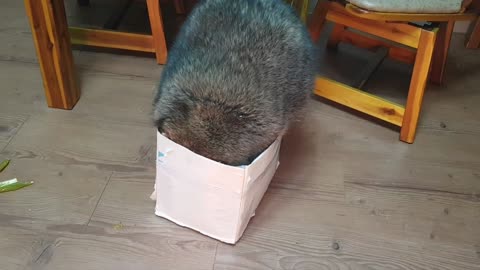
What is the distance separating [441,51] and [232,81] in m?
1.04

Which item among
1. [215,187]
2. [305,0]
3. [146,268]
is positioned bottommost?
[146,268]

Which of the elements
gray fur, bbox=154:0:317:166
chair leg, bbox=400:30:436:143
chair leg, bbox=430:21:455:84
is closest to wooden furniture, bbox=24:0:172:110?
gray fur, bbox=154:0:317:166

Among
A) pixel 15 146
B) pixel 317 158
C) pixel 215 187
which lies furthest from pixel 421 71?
pixel 15 146

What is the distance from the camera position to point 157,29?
1669 mm

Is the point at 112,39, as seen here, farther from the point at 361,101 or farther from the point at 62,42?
the point at 361,101

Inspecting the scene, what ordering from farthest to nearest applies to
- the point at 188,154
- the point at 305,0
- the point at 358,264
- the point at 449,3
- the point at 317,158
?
1. the point at 305,0
2. the point at 317,158
3. the point at 449,3
4. the point at 358,264
5. the point at 188,154

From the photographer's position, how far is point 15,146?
4.53 feet

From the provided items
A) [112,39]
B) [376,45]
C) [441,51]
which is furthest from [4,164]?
[441,51]

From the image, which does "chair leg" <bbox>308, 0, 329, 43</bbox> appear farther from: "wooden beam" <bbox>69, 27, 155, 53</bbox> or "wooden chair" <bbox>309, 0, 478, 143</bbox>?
"wooden beam" <bbox>69, 27, 155, 53</bbox>

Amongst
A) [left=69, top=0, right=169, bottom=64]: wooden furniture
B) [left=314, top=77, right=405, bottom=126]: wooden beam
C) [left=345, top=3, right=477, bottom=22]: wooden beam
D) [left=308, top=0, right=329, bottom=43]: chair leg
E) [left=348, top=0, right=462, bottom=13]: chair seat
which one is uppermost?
[left=348, top=0, right=462, bottom=13]: chair seat

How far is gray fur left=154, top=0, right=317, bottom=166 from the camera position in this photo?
96 centimetres

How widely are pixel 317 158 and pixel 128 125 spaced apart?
619 mm

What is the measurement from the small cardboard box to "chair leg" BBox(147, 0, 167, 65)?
2.38 ft

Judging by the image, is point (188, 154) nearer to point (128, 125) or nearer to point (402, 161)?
point (128, 125)
